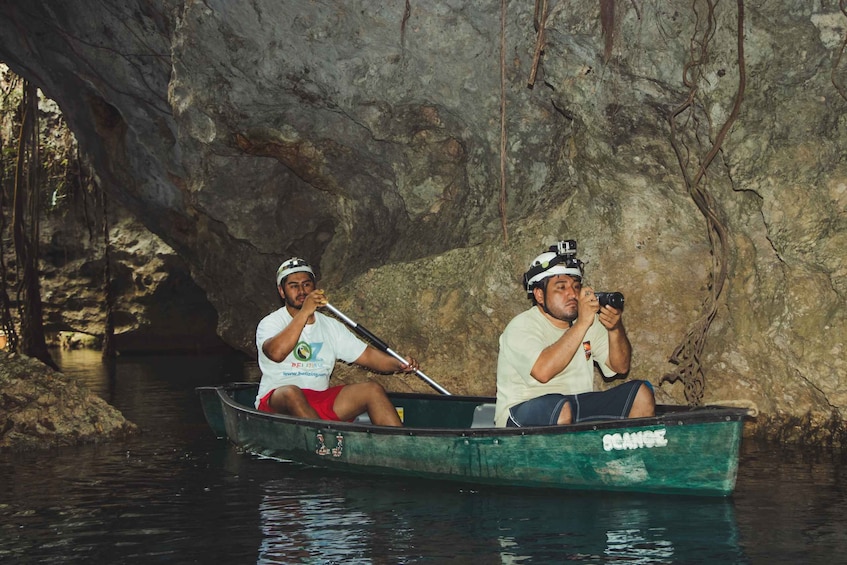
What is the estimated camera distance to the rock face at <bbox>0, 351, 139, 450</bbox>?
28.7 ft

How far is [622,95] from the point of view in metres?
8.70

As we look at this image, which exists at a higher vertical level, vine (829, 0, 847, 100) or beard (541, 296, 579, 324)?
vine (829, 0, 847, 100)

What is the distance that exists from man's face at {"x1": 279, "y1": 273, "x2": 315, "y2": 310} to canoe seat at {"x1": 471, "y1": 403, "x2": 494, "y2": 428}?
1540 millimetres

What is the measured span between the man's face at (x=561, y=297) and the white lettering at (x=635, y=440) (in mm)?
790

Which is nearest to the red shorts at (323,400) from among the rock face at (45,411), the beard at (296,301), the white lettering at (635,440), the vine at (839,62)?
the beard at (296,301)

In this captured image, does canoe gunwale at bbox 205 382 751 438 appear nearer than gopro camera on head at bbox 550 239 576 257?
Yes

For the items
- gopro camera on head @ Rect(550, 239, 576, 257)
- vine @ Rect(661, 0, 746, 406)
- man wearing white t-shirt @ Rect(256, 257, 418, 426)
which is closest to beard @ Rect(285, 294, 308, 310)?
man wearing white t-shirt @ Rect(256, 257, 418, 426)

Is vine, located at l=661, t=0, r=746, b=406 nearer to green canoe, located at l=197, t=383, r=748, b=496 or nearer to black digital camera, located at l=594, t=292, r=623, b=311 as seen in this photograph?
green canoe, located at l=197, t=383, r=748, b=496

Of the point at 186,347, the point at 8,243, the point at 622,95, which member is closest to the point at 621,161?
the point at 622,95

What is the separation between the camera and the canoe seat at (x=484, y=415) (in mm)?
7992

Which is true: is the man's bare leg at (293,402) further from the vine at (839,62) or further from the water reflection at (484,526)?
the vine at (839,62)

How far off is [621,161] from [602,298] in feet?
9.68

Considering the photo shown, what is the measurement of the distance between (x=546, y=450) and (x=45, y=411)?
4.66 meters

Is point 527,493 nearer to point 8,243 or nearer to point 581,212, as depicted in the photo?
point 581,212
